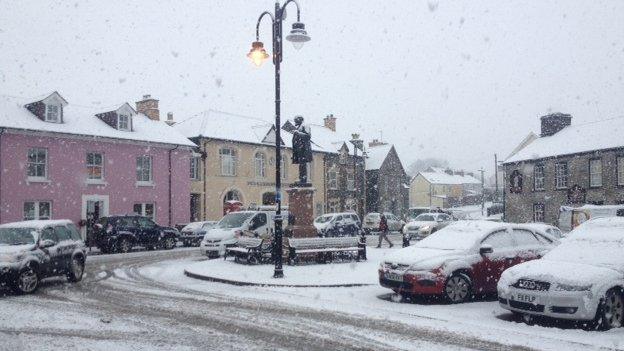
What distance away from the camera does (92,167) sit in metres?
31.5

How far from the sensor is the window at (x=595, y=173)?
120ft

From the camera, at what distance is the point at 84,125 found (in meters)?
31.8

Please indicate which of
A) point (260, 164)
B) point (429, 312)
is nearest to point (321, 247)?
point (429, 312)

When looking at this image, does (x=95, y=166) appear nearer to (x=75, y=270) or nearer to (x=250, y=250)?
(x=250, y=250)

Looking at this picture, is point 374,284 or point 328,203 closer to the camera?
point 374,284

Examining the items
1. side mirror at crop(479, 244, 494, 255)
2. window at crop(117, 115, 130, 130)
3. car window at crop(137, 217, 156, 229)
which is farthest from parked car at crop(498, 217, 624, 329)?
window at crop(117, 115, 130, 130)

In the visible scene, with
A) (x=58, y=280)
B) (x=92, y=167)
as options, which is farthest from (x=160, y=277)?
(x=92, y=167)

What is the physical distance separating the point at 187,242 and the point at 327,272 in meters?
A: 16.5

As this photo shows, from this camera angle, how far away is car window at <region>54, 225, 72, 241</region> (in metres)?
13.7

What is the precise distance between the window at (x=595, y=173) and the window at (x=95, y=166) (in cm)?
3014

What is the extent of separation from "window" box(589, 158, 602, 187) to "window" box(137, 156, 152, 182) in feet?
91.3

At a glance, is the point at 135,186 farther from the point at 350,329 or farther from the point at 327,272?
the point at 350,329

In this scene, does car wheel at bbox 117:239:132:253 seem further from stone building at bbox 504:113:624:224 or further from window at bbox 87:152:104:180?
stone building at bbox 504:113:624:224

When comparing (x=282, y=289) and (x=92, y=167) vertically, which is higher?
(x=92, y=167)
